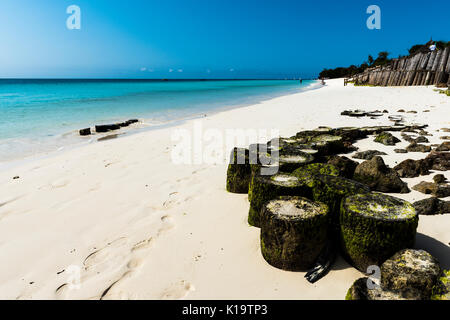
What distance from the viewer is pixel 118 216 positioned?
419cm

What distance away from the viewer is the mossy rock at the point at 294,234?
8.72 ft

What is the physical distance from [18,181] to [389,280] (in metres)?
7.29

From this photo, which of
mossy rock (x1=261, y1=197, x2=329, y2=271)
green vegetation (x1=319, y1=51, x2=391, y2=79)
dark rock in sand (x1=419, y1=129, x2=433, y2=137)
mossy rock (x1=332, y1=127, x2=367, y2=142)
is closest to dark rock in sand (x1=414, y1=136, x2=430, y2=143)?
dark rock in sand (x1=419, y1=129, x2=433, y2=137)

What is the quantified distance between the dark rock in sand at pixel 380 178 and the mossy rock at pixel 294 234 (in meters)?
1.99

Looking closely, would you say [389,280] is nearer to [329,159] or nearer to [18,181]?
[329,159]

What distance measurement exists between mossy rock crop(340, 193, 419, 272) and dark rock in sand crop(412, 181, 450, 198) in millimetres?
1805

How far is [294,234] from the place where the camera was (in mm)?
2658

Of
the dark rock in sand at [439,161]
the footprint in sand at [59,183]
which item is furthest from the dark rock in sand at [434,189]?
the footprint in sand at [59,183]

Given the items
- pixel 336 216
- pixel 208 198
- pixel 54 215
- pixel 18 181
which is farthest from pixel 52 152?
pixel 336 216

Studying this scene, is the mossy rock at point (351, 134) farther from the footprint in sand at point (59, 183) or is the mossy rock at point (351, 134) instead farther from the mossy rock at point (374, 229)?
the footprint in sand at point (59, 183)

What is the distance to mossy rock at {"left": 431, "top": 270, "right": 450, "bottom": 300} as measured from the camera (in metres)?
2.01

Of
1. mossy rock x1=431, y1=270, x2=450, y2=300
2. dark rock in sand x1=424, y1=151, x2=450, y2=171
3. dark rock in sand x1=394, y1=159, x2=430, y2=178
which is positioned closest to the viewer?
mossy rock x1=431, y1=270, x2=450, y2=300

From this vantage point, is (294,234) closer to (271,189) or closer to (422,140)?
(271,189)

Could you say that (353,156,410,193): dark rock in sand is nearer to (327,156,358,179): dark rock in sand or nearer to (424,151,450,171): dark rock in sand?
(327,156,358,179): dark rock in sand
